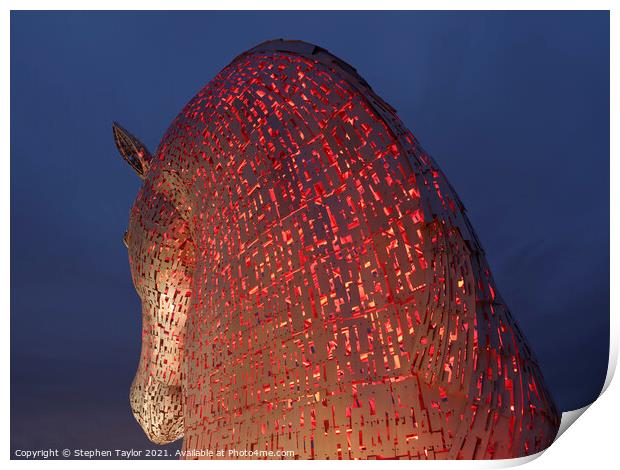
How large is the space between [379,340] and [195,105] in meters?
1.21

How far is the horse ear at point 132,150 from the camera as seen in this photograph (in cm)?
267

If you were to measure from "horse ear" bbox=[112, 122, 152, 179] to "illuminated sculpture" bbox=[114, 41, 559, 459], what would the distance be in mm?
735

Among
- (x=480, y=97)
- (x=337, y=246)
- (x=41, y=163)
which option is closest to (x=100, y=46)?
(x=41, y=163)

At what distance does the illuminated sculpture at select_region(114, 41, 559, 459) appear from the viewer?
1.44 meters

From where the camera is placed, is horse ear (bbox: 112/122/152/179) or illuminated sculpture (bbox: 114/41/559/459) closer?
illuminated sculpture (bbox: 114/41/559/459)

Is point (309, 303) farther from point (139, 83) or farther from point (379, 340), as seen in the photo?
point (139, 83)

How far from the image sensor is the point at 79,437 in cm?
207

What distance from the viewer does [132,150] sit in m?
2.73

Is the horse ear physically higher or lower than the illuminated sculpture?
higher

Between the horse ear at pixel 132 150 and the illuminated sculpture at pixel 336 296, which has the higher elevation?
the horse ear at pixel 132 150

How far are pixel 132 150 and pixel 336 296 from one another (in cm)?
157

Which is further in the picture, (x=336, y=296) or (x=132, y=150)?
(x=132, y=150)

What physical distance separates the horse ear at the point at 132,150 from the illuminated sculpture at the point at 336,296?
2.41ft

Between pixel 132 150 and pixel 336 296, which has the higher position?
pixel 132 150
